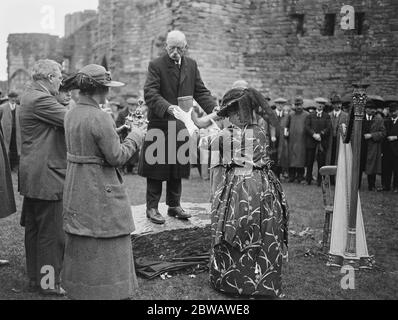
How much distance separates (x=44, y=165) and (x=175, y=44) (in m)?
1.80

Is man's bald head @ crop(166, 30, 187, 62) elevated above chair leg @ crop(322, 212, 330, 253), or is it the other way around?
man's bald head @ crop(166, 30, 187, 62)

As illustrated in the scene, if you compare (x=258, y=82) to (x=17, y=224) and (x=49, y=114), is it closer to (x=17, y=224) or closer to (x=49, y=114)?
(x=17, y=224)

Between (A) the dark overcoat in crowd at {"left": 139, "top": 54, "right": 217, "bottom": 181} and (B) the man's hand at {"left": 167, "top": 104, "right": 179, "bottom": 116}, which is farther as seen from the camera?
(A) the dark overcoat in crowd at {"left": 139, "top": 54, "right": 217, "bottom": 181}

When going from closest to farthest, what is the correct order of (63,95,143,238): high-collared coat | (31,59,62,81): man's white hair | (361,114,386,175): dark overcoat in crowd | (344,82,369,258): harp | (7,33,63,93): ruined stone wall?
(63,95,143,238): high-collared coat
(31,59,62,81): man's white hair
(344,82,369,258): harp
(361,114,386,175): dark overcoat in crowd
(7,33,63,93): ruined stone wall

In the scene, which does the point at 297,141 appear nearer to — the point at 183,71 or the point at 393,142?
the point at 393,142

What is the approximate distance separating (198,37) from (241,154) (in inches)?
522

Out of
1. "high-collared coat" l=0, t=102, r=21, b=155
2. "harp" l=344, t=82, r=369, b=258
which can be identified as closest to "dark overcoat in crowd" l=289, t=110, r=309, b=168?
"high-collared coat" l=0, t=102, r=21, b=155

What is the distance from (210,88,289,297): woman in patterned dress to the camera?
15.0ft

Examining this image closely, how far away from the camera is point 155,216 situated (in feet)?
18.1

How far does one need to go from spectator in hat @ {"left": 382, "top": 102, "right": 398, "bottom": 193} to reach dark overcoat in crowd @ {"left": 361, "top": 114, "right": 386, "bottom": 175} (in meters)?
0.14

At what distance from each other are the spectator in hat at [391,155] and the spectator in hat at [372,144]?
0.45ft

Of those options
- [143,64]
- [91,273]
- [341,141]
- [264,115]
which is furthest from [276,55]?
[91,273]

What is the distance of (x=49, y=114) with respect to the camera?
446cm

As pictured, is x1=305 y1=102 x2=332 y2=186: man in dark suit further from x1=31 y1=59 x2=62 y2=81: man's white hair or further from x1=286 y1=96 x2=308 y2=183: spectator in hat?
x1=31 y1=59 x2=62 y2=81: man's white hair
